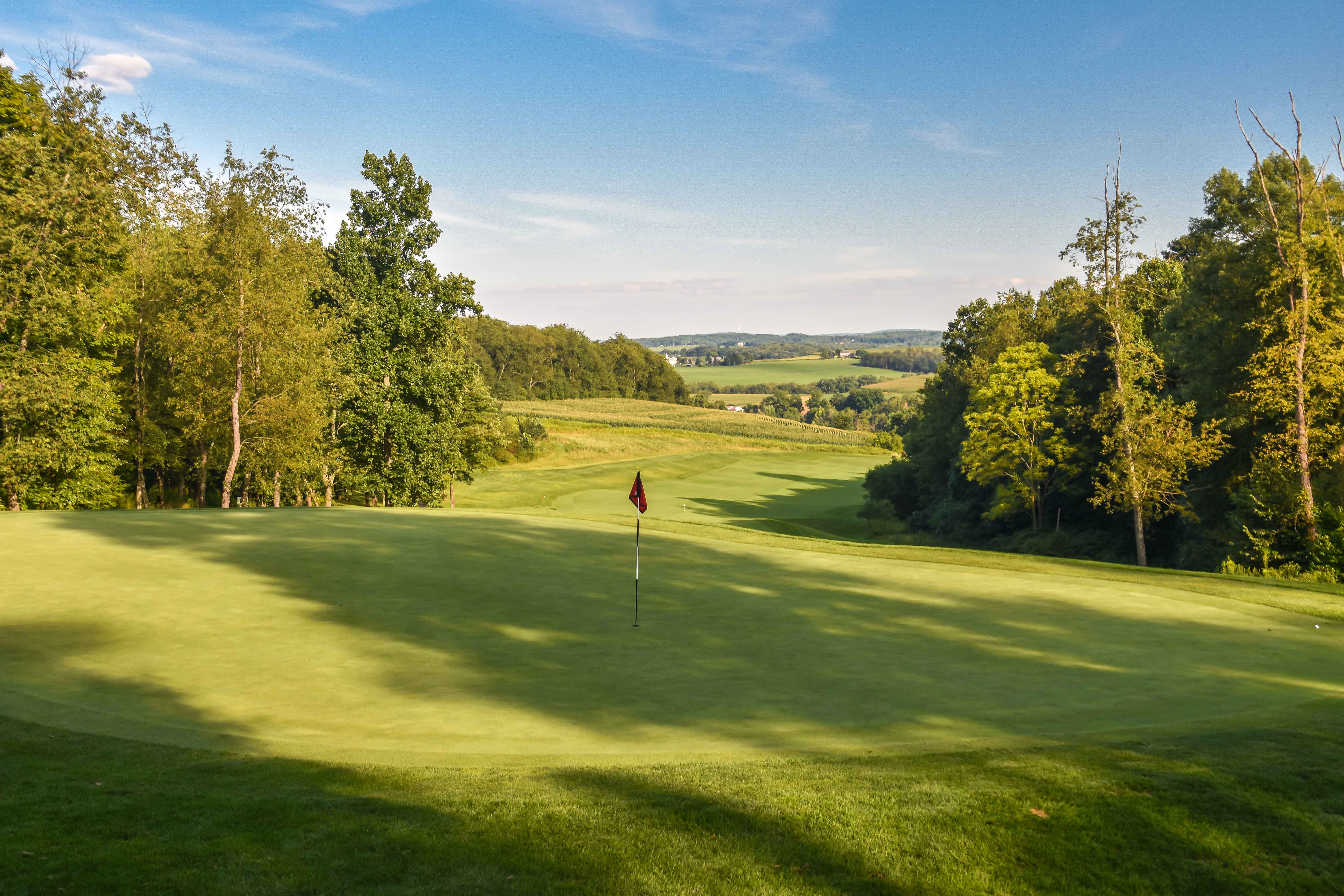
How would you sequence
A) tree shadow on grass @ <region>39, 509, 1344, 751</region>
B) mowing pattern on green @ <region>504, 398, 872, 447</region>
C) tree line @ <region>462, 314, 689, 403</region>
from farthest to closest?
tree line @ <region>462, 314, 689, 403</region>, mowing pattern on green @ <region>504, 398, 872, 447</region>, tree shadow on grass @ <region>39, 509, 1344, 751</region>

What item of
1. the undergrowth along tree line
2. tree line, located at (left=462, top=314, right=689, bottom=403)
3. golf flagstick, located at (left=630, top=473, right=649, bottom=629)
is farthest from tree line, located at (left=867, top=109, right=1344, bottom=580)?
tree line, located at (left=462, top=314, right=689, bottom=403)

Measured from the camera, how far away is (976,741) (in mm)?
8844

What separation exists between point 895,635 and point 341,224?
40.1m

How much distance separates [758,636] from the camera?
13414mm

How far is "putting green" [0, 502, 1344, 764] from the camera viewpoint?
9.40 m

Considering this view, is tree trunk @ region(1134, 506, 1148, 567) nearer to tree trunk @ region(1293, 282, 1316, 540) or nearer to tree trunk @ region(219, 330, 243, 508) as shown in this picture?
tree trunk @ region(1293, 282, 1316, 540)

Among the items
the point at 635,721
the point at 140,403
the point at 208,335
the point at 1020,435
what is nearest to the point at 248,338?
the point at 208,335

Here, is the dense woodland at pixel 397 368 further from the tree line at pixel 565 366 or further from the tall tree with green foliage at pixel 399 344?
the tree line at pixel 565 366

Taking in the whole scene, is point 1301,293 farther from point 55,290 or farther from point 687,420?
point 687,420

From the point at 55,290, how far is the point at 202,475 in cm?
1227

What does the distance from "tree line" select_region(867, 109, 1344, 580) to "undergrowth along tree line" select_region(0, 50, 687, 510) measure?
1165 inches

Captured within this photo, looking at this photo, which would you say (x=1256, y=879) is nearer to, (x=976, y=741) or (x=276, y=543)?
(x=976, y=741)

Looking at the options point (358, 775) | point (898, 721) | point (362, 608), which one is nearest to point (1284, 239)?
point (898, 721)

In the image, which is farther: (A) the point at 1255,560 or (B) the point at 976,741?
(A) the point at 1255,560
